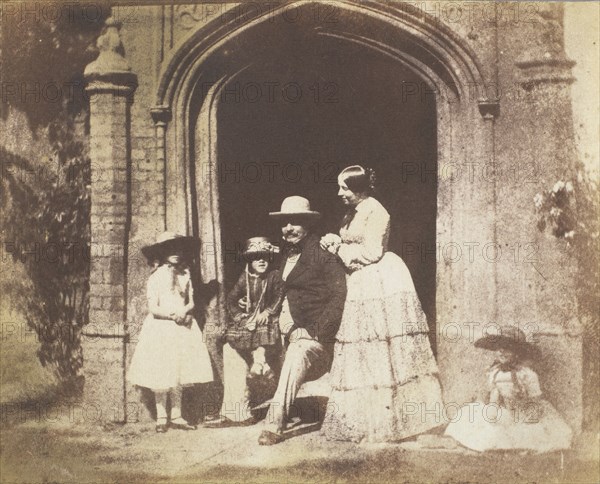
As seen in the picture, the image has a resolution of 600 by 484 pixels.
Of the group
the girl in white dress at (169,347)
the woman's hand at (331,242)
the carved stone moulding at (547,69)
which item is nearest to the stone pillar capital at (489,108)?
the carved stone moulding at (547,69)

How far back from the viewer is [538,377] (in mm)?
6137

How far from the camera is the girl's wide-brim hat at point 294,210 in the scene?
629cm

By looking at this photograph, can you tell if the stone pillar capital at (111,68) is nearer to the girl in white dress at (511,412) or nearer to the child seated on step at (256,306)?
the child seated on step at (256,306)

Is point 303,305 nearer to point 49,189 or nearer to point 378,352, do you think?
point 378,352

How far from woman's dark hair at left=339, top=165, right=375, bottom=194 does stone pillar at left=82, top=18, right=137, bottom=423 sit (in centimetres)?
185

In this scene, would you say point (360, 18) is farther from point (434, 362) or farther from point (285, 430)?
point (285, 430)

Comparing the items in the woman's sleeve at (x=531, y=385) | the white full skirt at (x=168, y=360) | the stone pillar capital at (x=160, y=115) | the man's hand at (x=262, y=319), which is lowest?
the woman's sleeve at (x=531, y=385)

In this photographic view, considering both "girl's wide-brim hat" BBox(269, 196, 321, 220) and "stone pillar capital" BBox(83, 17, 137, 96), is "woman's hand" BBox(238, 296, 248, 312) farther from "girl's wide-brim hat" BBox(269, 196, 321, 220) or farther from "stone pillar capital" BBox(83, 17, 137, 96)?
"stone pillar capital" BBox(83, 17, 137, 96)

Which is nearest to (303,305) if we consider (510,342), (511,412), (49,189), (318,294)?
(318,294)

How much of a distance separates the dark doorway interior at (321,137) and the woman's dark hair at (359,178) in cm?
7

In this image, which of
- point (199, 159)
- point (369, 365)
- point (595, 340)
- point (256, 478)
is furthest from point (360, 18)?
point (256, 478)

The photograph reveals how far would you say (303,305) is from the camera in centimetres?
622

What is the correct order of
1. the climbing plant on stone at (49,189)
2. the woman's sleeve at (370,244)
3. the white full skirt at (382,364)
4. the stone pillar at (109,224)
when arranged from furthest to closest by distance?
the climbing plant on stone at (49,189) < the stone pillar at (109,224) < the woman's sleeve at (370,244) < the white full skirt at (382,364)

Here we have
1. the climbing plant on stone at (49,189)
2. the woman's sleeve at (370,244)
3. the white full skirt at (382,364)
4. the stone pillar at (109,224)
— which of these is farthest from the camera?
the climbing plant on stone at (49,189)
